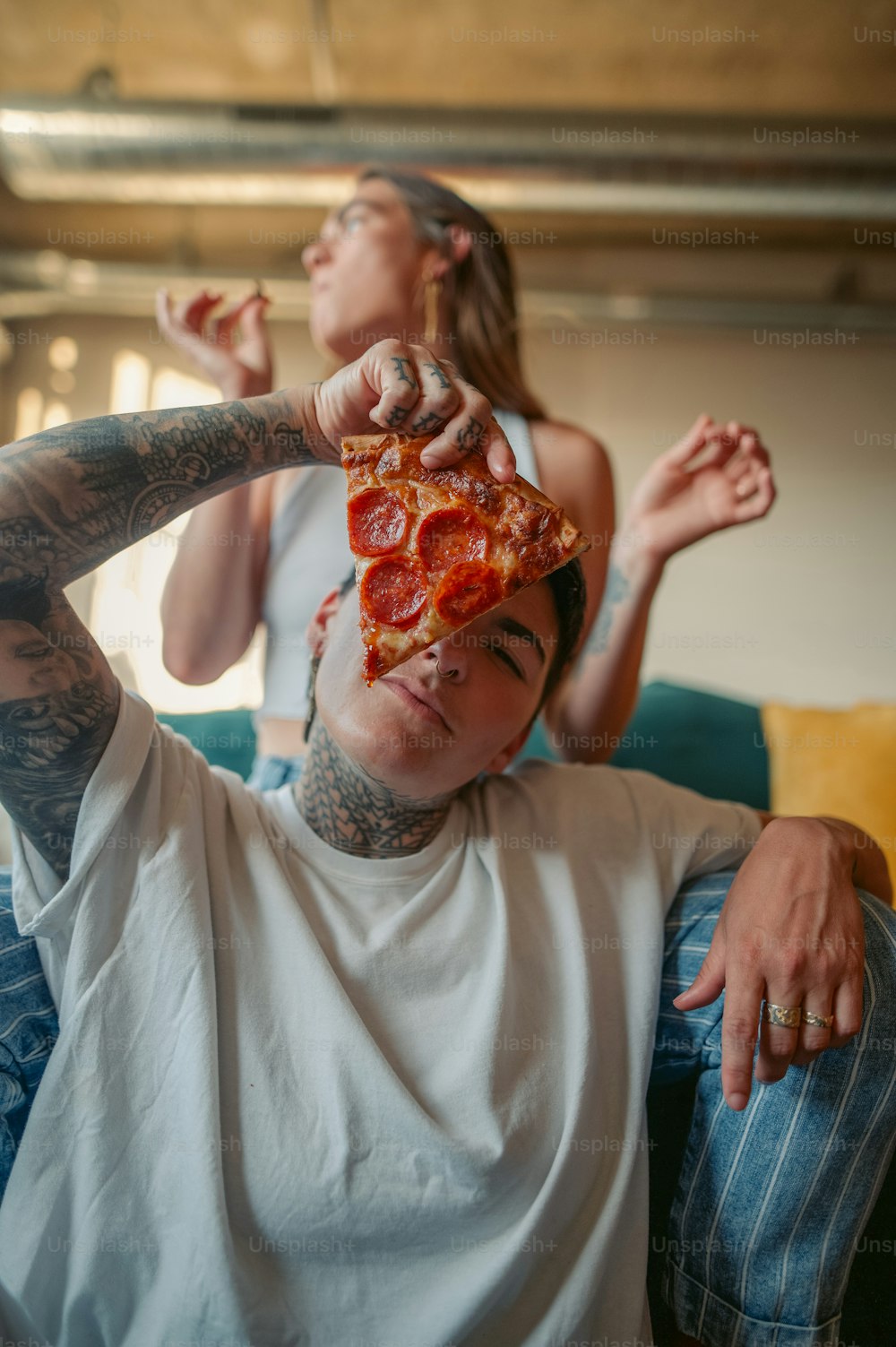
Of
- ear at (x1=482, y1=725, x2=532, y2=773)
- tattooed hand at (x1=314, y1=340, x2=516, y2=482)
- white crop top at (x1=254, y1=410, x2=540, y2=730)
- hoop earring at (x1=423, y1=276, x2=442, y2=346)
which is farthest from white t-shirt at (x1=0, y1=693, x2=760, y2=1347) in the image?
hoop earring at (x1=423, y1=276, x2=442, y2=346)

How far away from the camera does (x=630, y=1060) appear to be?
127 cm

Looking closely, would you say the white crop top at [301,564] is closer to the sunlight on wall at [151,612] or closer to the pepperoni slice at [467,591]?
the pepperoni slice at [467,591]

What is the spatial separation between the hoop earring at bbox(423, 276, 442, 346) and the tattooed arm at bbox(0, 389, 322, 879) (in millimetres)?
953

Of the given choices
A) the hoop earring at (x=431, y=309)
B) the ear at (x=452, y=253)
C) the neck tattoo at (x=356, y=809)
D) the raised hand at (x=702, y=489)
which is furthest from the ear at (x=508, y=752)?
the ear at (x=452, y=253)

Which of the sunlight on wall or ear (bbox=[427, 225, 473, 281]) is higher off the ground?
ear (bbox=[427, 225, 473, 281])

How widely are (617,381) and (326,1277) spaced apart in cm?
455

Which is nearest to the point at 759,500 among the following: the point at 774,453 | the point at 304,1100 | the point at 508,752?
the point at 508,752

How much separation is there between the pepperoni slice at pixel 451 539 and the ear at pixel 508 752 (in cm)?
37

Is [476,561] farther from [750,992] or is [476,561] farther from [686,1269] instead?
[686,1269]

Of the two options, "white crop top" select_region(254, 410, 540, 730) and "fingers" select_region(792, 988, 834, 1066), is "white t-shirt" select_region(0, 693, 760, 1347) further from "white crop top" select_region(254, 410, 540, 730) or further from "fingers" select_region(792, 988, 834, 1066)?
"white crop top" select_region(254, 410, 540, 730)

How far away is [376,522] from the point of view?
3.89 ft

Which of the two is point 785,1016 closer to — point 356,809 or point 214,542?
point 356,809

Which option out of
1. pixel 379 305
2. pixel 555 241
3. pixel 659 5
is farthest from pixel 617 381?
pixel 379 305

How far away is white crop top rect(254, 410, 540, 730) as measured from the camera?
1.88m
